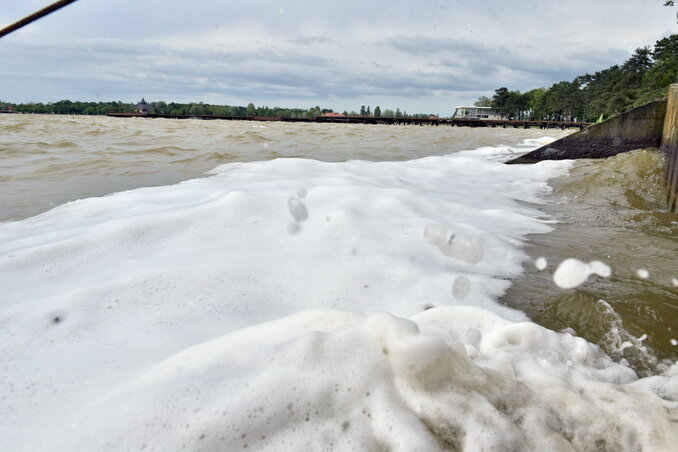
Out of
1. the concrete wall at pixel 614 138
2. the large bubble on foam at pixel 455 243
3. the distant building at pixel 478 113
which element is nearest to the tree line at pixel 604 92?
the distant building at pixel 478 113

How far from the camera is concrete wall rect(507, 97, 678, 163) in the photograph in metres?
7.04

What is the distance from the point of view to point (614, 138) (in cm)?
798

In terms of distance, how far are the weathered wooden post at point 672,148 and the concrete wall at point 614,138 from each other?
2.48 feet

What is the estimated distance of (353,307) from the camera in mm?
2316

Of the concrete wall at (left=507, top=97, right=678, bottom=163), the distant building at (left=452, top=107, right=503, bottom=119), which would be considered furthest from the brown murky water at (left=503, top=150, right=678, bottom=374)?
the distant building at (left=452, top=107, right=503, bottom=119)

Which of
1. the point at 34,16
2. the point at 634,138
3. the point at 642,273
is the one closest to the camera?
the point at 34,16

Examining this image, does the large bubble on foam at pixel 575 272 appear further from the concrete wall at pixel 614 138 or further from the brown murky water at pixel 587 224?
the concrete wall at pixel 614 138

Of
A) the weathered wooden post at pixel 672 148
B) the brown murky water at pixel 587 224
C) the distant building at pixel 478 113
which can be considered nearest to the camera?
the brown murky water at pixel 587 224

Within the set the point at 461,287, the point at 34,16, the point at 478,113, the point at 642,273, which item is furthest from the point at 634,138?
the point at 478,113

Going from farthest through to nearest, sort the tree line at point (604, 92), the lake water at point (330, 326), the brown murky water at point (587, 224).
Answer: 1. the tree line at point (604, 92)
2. the brown murky water at point (587, 224)
3. the lake water at point (330, 326)

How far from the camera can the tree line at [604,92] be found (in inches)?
1875

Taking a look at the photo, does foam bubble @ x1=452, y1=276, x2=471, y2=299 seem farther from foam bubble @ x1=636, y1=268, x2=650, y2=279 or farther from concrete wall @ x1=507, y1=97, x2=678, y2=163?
concrete wall @ x1=507, y1=97, x2=678, y2=163

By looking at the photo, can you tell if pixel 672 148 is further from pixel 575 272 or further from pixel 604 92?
pixel 604 92

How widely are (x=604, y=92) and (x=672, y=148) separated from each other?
84.7 meters
